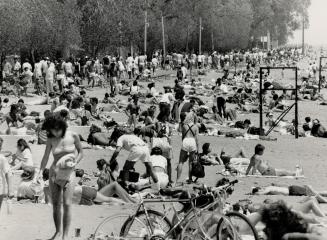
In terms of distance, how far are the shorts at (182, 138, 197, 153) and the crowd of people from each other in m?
0.02

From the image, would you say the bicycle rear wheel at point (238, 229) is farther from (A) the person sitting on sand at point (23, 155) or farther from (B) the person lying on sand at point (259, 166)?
(B) the person lying on sand at point (259, 166)

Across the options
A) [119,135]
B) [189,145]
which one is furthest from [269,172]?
[119,135]

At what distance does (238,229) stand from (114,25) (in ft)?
125

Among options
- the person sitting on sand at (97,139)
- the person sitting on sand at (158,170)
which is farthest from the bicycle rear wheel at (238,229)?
the person sitting on sand at (97,139)

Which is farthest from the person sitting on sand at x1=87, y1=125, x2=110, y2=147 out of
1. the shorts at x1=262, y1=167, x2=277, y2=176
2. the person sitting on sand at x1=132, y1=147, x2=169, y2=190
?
the person sitting on sand at x1=132, y1=147, x2=169, y2=190

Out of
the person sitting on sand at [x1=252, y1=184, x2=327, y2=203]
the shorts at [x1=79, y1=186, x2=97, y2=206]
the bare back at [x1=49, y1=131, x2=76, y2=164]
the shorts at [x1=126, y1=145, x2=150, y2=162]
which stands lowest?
the person sitting on sand at [x1=252, y1=184, x2=327, y2=203]

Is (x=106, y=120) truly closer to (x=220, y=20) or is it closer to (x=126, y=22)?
(x=126, y=22)

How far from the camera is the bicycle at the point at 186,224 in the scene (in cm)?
829

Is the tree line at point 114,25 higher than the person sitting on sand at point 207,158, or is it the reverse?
the tree line at point 114,25

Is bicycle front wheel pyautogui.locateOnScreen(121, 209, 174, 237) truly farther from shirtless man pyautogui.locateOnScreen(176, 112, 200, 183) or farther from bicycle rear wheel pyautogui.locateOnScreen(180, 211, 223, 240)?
shirtless man pyautogui.locateOnScreen(176, 112, 200, 183)

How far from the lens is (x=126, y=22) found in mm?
47594

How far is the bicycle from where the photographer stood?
27.2 ft

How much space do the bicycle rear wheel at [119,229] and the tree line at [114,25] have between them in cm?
2466

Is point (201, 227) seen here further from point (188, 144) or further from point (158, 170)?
point (188, 144)
